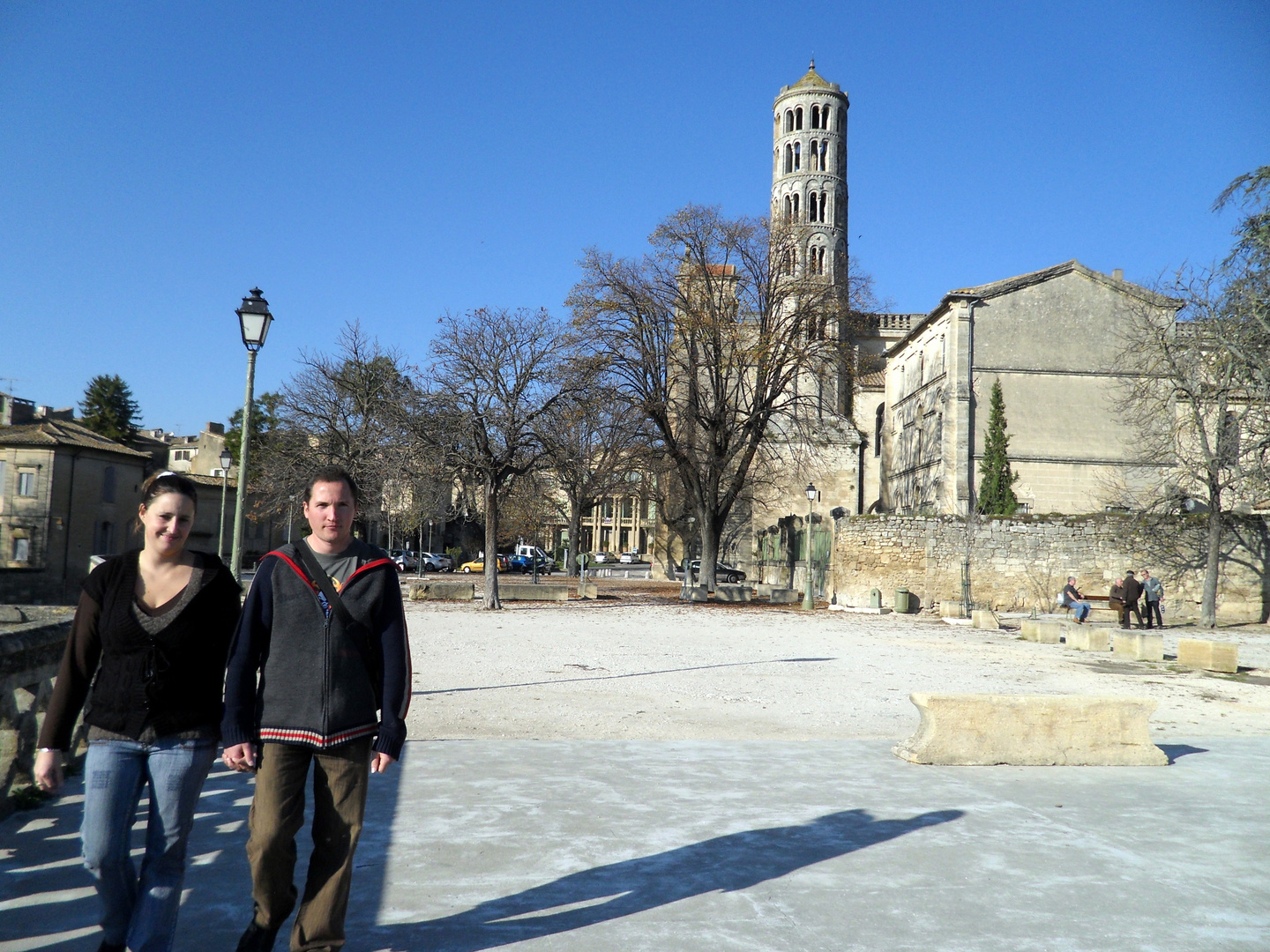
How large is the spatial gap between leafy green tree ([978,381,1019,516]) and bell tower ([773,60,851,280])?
31.9 m

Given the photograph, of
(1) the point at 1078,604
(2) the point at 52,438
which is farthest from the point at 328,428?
(1) the point at 1078,604

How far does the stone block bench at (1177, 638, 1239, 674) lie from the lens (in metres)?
14.8

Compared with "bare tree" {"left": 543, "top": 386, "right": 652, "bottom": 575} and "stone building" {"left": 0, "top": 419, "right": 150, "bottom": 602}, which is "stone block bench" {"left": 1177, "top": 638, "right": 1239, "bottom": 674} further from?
"stone building" {"left": 0, "top": 419, "right": 150, "bottom": 602}

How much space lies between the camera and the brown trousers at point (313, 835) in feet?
11.0

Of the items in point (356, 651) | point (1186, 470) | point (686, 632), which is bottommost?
point (686, 632)

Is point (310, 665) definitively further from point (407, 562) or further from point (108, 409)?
point (108, 409)

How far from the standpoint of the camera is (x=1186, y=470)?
27203mm

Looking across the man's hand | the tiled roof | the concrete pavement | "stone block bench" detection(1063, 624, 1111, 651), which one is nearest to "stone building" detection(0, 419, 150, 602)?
the tiled roof

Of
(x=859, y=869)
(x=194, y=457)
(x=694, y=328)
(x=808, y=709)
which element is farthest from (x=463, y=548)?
(x=859, y=869)

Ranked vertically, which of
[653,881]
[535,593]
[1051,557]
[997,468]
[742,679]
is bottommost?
[742,679]

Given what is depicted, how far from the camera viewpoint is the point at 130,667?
129 inches

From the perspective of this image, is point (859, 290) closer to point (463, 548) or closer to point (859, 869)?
point (859, 869)

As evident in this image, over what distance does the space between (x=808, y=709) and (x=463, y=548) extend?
62237 mm

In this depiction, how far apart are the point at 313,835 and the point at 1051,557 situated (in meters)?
28.9
